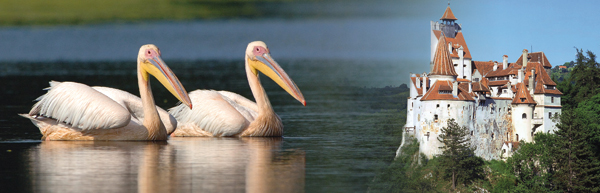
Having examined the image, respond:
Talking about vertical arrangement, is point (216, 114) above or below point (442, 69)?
below

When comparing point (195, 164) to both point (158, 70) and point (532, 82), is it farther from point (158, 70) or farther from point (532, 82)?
point (532, 82)

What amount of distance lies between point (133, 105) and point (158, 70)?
59.3 inches

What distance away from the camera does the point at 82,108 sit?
12859mm

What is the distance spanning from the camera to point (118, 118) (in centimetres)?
1264

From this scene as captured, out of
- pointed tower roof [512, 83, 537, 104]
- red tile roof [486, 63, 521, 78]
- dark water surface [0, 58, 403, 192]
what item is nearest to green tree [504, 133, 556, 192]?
pointed tower roof [512, 83, 537, 104]

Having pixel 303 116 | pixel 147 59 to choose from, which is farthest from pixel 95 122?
pixel 303 116

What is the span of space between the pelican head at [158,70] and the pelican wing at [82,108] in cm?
96

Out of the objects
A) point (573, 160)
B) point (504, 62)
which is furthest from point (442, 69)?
point (573, 160)

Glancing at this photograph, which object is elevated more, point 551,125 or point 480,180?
point 551,125

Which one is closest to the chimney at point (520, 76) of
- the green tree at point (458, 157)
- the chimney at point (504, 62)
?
the chimney at point (504, 62)

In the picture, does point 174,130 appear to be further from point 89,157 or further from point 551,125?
point 551,125

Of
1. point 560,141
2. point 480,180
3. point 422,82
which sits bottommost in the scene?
point 480,180

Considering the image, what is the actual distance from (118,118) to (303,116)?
34.6 ft

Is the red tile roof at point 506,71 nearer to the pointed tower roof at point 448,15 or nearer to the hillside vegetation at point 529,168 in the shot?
the hillside vegetation at point 529,168
